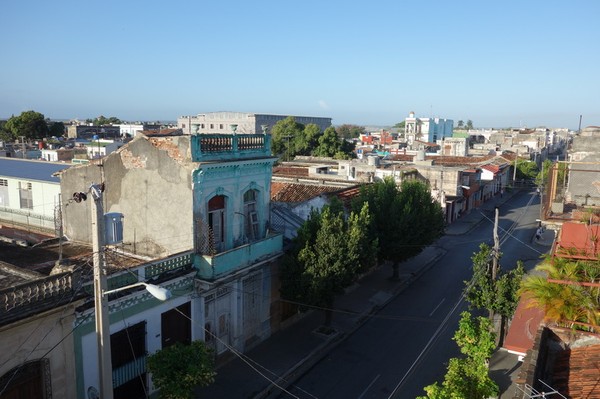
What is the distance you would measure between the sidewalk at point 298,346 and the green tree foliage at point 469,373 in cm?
375

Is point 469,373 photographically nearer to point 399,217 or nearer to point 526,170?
point 399,217

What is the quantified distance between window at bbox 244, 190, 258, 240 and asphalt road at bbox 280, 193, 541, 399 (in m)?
5.82

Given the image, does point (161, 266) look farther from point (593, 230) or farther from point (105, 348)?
point (593, 230)

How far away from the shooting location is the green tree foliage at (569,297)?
33.6 ft

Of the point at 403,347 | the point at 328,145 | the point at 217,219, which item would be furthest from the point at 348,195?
the point at 328,145

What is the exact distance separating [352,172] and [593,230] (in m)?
32.0

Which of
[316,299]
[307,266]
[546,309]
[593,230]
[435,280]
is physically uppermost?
[593,230]

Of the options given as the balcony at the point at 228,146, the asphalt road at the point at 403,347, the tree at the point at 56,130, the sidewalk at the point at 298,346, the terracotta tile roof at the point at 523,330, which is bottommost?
the asphalt road at the point at 403,347

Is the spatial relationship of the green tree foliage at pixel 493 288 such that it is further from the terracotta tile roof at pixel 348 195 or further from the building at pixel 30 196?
the building at pixel 30 196

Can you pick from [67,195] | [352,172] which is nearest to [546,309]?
[67,195]

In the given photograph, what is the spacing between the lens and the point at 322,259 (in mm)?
18703

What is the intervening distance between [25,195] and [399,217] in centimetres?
1868

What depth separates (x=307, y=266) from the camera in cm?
1894

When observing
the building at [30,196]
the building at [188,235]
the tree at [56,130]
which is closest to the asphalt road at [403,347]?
the building at [188,235]
